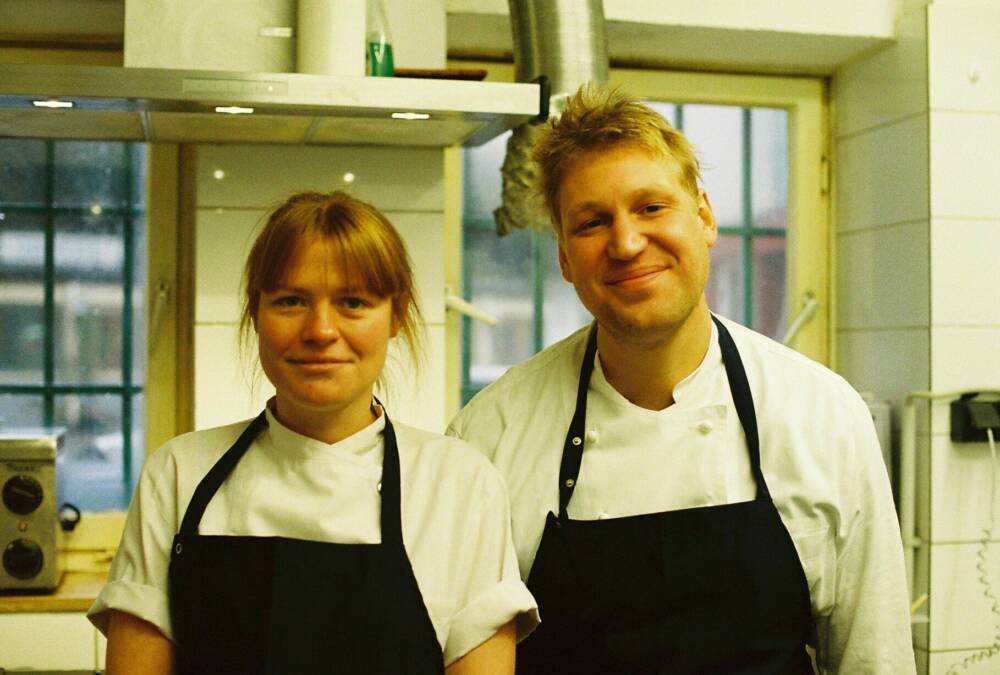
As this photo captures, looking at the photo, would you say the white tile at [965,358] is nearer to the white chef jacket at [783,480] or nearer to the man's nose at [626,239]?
the white chef jacket at [783,480]

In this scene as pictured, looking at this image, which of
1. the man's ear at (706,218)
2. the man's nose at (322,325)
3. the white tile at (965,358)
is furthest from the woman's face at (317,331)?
the white tile at (965,358)

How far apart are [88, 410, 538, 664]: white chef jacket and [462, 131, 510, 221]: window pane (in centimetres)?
136

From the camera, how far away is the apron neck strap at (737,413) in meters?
1.42

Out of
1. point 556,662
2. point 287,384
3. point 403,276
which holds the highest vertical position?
point 403,276

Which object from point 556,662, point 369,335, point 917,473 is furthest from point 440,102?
point 917,473

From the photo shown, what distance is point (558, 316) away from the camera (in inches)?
104

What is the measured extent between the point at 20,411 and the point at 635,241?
162cm

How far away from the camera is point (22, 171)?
2.40 metres

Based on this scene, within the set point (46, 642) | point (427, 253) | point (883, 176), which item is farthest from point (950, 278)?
point (46, 642)

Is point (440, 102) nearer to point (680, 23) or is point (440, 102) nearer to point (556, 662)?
point (680, 23)

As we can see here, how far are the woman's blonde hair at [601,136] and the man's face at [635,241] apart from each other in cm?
1

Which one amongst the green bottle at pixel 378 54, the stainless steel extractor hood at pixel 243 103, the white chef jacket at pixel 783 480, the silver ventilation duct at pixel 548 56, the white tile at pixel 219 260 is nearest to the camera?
the white chef jacket at pixel 783 480

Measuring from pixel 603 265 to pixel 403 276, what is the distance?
24 cm

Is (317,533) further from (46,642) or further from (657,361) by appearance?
(46,642)
